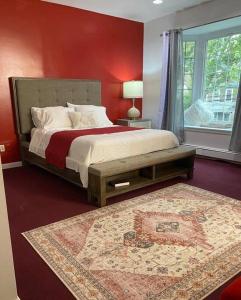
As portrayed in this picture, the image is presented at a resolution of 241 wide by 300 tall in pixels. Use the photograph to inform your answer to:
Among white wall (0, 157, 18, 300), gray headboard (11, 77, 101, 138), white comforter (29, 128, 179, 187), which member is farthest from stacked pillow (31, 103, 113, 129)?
white wall (0, 157, 18, 300)

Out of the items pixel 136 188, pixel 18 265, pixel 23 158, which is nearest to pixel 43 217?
pixel 18 265

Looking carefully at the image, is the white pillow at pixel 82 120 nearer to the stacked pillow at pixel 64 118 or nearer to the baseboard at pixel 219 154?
the stacked pillow at pixel 64 118

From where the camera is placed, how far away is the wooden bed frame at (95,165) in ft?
8.36

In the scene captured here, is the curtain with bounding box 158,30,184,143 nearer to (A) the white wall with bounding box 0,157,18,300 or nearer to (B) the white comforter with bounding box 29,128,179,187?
(B) the white comforter with bounding box 29,128,179,187

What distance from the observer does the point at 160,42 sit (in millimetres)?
4848

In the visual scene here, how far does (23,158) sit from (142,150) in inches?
81.8

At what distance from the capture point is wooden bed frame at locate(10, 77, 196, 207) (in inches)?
100

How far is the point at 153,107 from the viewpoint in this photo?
17.3 feet

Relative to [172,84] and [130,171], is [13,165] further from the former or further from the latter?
[172,84]

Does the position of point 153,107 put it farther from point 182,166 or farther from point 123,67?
point 182,166

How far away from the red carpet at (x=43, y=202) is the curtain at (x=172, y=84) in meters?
0.93

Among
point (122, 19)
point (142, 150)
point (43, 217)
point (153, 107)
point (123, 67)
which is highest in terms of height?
point (122, 19)

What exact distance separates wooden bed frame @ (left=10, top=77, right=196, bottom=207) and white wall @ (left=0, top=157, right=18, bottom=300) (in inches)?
51.7

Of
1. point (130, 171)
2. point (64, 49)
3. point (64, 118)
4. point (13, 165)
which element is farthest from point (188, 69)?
point (13, 165)
